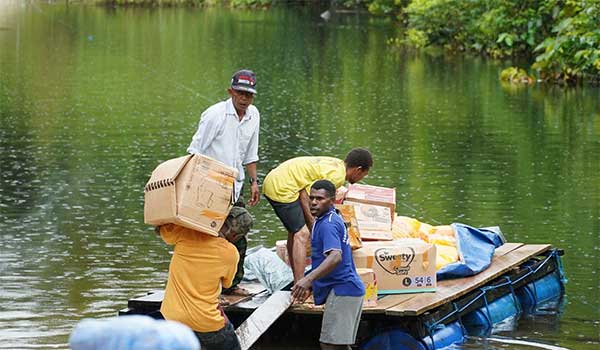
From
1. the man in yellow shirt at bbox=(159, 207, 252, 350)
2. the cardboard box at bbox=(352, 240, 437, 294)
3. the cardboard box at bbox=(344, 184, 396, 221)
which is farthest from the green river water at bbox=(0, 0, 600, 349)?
the man in yellow shirt at bbox=(159, 207, 252, 350)

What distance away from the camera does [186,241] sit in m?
8.08

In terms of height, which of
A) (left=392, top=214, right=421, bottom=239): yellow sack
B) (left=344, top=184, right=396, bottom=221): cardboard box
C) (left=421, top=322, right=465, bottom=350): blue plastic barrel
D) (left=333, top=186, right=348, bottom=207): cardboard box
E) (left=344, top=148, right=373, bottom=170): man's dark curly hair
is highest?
(left=344, top=148, right=373, bottom=170): man's dark curly hair

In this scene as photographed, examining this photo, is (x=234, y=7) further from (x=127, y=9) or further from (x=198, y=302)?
(x=198, y=302)

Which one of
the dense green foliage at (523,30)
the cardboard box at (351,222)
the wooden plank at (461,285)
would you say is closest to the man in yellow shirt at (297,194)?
the cardboard box at (351,222)

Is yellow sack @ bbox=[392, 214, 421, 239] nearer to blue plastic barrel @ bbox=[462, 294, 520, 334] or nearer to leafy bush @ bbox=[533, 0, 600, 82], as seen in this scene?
blue plastic barrel @ bbox=[462, 294, 520, 334]

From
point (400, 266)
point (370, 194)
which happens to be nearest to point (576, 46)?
point (370, 194)

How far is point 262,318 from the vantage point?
9367 mm

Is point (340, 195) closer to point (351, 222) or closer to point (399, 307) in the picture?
point (351, 222)

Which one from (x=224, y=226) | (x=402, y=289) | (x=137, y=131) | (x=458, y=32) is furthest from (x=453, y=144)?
(x=458, y=32)

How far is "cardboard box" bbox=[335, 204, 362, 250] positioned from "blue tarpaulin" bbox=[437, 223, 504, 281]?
116 centimetres

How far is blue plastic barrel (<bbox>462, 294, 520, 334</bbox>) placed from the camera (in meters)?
11.3

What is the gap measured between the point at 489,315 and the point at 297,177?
7.59 ft

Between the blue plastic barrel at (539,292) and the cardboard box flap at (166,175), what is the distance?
16.1 feet

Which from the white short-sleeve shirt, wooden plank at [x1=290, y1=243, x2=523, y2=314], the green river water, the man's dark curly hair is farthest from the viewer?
the green river water
